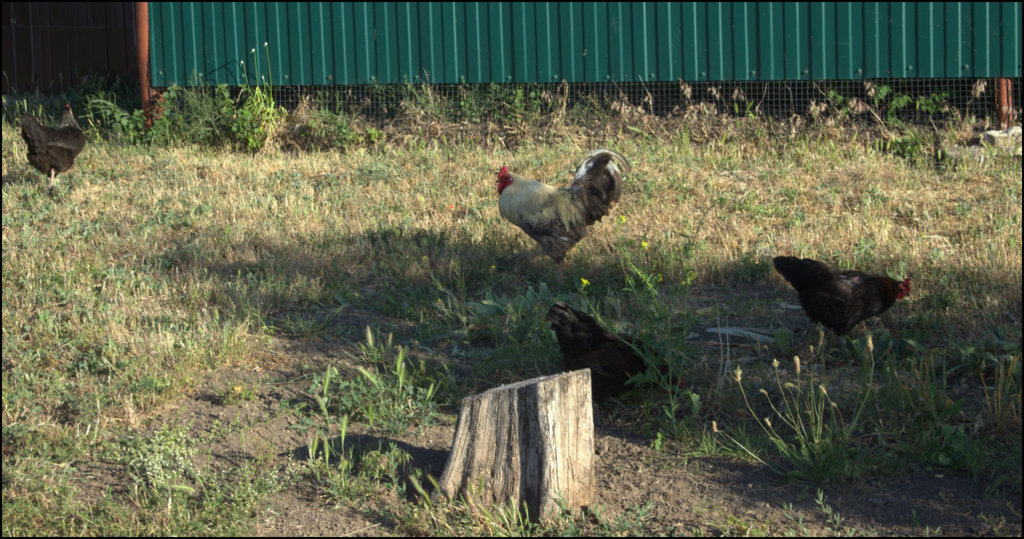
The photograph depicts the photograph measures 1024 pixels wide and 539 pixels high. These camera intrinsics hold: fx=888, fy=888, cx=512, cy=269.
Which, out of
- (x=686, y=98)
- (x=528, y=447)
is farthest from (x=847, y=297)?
(x=686, y=98)

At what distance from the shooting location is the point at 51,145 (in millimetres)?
8445

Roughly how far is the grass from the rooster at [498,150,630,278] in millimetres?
276

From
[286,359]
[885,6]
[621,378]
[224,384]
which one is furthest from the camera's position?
[885,6]

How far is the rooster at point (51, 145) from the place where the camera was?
829 cm

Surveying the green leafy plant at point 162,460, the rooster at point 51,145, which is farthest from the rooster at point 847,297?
the rooster at point 51,145

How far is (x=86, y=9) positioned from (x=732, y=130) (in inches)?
388

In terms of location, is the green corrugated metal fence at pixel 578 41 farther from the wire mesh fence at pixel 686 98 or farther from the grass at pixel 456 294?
the grass at pixel 456 294

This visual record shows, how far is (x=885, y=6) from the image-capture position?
9.68 meters

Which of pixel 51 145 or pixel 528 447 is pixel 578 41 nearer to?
pixel 51 145

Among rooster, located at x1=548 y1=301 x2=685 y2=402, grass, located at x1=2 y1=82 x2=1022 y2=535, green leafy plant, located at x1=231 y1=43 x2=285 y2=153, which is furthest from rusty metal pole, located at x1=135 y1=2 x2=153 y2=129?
rooster, located at x1=548 y1=301 x2=685 y2=402

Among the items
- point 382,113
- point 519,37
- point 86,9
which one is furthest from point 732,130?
point 86,9

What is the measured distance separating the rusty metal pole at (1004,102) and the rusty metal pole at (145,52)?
9794mm

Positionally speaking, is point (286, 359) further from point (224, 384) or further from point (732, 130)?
point (732, 130)

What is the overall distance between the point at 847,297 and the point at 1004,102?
21.3 feet
